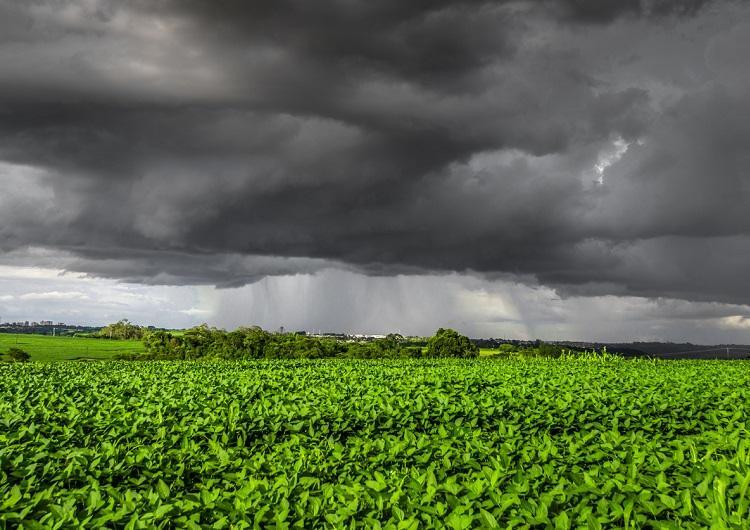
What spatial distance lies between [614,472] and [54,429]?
7429 mm

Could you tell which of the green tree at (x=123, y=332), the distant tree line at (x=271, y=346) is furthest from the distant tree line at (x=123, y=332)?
the distant tree line at (x=271, y=346)

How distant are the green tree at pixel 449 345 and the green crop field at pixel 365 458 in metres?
33.4

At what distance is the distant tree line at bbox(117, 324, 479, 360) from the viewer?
4119cm

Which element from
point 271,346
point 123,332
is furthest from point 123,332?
point 271,346

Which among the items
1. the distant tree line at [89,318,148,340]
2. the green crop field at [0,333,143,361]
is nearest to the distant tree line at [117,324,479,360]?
the green crop field at [0,333,143,361]

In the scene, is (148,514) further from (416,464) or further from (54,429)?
(54,429)

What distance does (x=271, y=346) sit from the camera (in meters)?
41.8

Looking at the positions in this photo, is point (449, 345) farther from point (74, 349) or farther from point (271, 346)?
point (74, 349)

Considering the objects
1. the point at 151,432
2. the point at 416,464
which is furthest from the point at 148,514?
the point at 151,432

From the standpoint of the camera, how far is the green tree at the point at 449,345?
47562 mm

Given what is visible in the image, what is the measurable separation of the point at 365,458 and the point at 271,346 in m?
35.9

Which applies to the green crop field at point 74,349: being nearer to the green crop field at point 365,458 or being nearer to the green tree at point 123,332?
the green tree at point 123,332

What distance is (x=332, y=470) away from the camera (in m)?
6.45

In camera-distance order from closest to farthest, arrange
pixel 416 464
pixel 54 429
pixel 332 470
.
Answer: pixel 332 470 < pixel 416 464 < pixel 54 429
